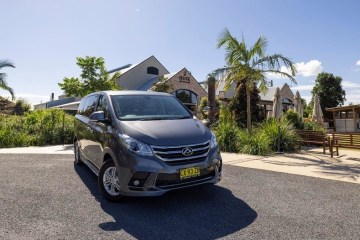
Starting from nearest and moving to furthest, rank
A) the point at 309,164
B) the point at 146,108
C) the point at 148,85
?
the point at 146,108
the point at 309,164
the point at 148,85

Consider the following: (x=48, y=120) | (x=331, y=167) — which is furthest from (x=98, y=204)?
(x=48, y=120)

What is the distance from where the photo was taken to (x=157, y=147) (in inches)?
162

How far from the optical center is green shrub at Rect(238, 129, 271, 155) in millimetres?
10070

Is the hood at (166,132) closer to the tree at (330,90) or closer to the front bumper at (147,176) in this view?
the front bumper at (147,176)

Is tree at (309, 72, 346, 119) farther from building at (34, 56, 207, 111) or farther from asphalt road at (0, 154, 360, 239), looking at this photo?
asphalt road at (0, 154, 360, 239)

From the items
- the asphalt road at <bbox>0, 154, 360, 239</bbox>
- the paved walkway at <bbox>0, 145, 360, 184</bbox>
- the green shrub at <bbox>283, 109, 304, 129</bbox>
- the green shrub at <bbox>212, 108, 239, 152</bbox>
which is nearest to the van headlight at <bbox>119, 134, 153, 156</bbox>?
the asphalt road at <bbox>0, 154, 360, 239</bbox>

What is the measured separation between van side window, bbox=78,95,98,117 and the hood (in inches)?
76.3

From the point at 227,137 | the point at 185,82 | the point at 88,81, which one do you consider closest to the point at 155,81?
the point at 185,82

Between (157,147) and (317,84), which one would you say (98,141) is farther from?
(317,84)

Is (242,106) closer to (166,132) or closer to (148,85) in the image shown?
(166,132)

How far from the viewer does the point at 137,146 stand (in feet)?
13.7

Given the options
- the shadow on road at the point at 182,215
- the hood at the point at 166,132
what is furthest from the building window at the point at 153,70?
the hood at the point at 166,132

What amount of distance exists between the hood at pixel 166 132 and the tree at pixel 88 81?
39.5 feet

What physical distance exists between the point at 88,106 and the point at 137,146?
305 centimetres
